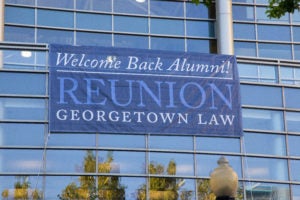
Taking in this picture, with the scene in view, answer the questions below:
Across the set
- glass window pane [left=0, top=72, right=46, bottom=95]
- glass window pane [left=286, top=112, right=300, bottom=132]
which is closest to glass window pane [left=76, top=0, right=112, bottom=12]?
glass window pane [left=0, top=72, right=46, bottom=95]

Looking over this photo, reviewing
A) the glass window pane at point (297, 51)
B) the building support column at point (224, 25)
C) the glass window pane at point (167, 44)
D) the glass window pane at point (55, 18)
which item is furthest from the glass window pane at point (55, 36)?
the glass window pane at point (297, 51)

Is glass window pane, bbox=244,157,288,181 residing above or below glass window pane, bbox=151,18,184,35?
below

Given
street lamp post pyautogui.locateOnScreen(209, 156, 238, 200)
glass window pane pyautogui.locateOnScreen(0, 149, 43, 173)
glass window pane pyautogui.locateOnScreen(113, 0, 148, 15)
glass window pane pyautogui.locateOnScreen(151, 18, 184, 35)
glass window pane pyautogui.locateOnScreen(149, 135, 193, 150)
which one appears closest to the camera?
street lamp post pyautogui.locateOnScreen(209, 156, 238, 200)

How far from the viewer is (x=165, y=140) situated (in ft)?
90.0

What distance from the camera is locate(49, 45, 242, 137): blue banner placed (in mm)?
27062

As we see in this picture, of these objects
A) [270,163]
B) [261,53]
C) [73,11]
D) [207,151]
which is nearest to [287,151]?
[270,163]

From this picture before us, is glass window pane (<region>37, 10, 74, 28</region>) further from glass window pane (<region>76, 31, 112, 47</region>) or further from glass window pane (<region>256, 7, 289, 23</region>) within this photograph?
glass window pane (<region>256, 7, 289, 23</region>)

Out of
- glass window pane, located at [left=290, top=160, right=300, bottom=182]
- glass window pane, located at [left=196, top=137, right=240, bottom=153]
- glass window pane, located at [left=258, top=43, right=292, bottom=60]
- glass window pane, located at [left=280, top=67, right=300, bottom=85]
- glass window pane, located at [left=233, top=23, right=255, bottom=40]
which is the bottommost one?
glass window pane, located at [left=290, top=160, right=300, bottom=182]

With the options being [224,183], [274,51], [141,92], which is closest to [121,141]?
[141,92]

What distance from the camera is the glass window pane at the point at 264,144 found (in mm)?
28170

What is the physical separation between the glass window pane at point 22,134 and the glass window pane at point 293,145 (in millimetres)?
8409

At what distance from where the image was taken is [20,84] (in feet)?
88.4

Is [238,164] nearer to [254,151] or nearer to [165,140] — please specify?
[254,151]

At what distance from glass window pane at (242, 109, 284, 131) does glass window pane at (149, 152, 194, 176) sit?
2.49 meters
